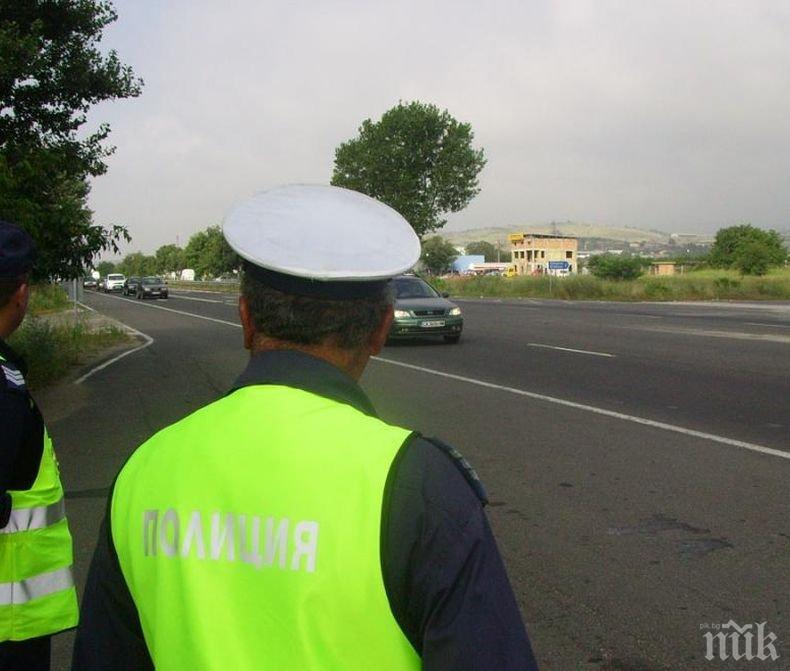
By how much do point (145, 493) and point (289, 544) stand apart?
0.28 metres

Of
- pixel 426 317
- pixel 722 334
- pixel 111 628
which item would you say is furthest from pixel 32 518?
pixel 722 334

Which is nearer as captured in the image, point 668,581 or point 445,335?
point 668,581

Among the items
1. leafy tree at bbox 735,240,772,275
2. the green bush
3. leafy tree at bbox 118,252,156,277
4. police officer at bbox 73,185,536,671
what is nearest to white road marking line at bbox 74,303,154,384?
the green bush

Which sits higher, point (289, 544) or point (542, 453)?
point (289, 544)

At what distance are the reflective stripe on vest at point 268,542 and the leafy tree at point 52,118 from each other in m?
9.38

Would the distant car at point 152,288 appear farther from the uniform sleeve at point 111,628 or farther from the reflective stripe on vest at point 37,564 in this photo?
the uniform sleeve at point 111,628

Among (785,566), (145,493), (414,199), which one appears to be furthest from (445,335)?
(414,199)

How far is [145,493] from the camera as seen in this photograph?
137 centimetres

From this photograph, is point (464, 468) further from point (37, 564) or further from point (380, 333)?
point (37, 564)

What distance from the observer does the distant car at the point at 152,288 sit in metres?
61.8

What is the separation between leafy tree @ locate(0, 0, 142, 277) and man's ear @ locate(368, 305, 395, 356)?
30.2 feet

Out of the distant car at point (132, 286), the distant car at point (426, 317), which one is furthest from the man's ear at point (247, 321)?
the distant car at point (132, 286)

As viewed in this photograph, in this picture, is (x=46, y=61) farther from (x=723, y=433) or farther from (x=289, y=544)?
(x=289, y=544)

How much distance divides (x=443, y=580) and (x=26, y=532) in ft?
4.73
